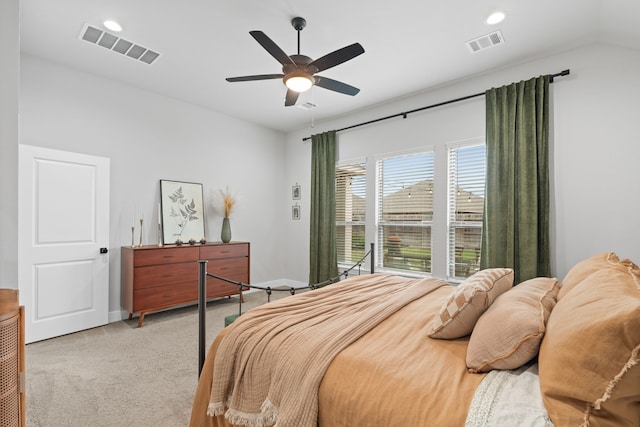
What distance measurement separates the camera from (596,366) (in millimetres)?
877

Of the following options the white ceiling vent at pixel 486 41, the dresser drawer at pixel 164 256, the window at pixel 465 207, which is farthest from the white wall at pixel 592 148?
the dresser drawer at pixel 164 256

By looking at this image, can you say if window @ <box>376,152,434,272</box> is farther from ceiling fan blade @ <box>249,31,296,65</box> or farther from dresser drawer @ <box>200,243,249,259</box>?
ceiling fan blade @ <box>249,31,296,65</box>

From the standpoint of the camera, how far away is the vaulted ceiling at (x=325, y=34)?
2.54m

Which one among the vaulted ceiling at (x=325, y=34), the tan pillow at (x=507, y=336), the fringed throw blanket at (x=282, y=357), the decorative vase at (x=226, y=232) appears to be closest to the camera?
the tan pillow at (x=507, y=336)

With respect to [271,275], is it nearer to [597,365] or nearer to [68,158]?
[68,158]

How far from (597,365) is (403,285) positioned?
170cm

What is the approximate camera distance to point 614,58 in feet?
9.65

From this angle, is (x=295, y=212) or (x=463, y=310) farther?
(x=295, y=212)

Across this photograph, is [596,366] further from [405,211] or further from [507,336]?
[405,211]

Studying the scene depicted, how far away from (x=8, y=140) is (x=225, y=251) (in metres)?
2.92

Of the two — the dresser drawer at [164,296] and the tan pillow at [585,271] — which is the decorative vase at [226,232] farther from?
the tan pillow at [585,271]

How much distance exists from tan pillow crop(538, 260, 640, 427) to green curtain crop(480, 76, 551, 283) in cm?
245

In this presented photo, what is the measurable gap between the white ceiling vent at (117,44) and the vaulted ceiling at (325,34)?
0.22ft

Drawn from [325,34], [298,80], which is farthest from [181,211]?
[325,34]
